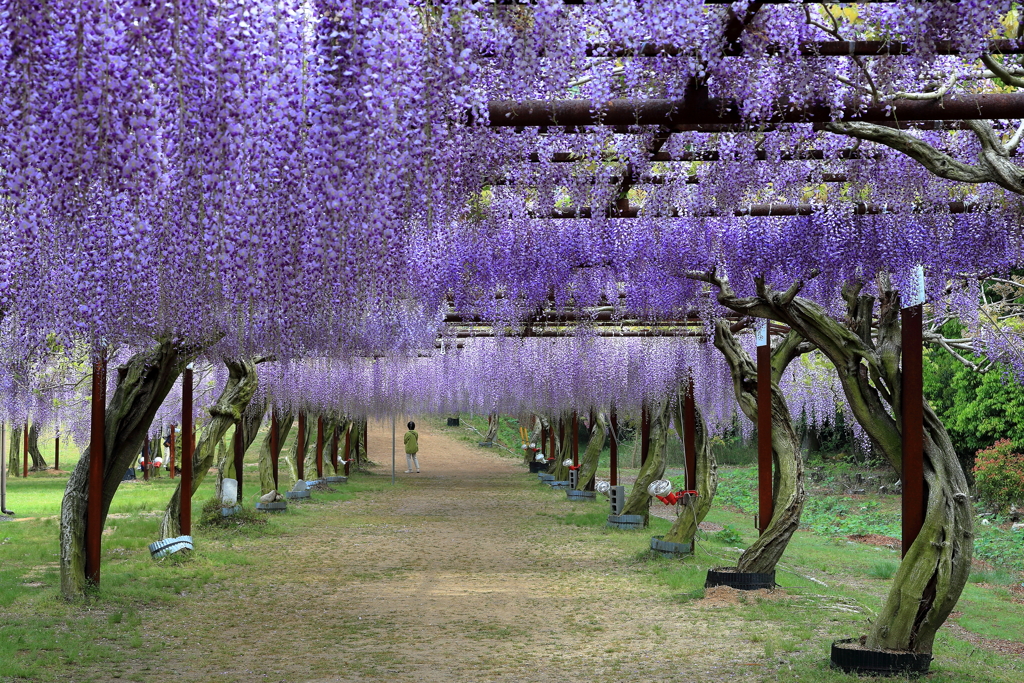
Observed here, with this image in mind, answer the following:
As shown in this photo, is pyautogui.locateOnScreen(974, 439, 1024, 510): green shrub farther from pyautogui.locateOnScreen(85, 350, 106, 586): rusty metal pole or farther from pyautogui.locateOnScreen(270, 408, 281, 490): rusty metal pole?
pyautogui.locateOnScreen(85, 350, 106, 586): rusty metal pole

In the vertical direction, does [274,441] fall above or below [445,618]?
above

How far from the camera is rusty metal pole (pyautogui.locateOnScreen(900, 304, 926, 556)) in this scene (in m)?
5.04

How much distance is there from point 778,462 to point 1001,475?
7.23 metres

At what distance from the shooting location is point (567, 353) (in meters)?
13.8

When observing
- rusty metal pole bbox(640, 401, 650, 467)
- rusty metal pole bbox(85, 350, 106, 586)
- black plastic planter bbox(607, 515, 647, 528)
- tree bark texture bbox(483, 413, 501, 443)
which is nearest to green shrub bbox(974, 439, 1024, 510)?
rusty metal pole bbox(640, 401, 650, 467)

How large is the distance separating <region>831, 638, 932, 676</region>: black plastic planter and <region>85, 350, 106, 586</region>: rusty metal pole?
16.6 feet

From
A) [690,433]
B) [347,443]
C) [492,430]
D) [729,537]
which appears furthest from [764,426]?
[492,430]

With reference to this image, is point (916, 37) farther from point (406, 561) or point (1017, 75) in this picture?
point (406, 561)

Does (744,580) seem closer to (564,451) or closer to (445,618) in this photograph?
(445,618)

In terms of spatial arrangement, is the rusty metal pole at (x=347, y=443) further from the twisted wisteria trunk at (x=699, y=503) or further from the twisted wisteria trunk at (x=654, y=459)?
the twisted wisteria trunk at (x=699, y=503)

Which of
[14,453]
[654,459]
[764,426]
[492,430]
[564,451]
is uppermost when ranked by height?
[764,426]

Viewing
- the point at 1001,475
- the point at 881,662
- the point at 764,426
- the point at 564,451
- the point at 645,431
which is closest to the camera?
the point at 881,662

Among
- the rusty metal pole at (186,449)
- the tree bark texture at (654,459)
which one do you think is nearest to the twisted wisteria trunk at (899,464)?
the rusty metal pole at (186,449)

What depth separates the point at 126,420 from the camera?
7.28 m
